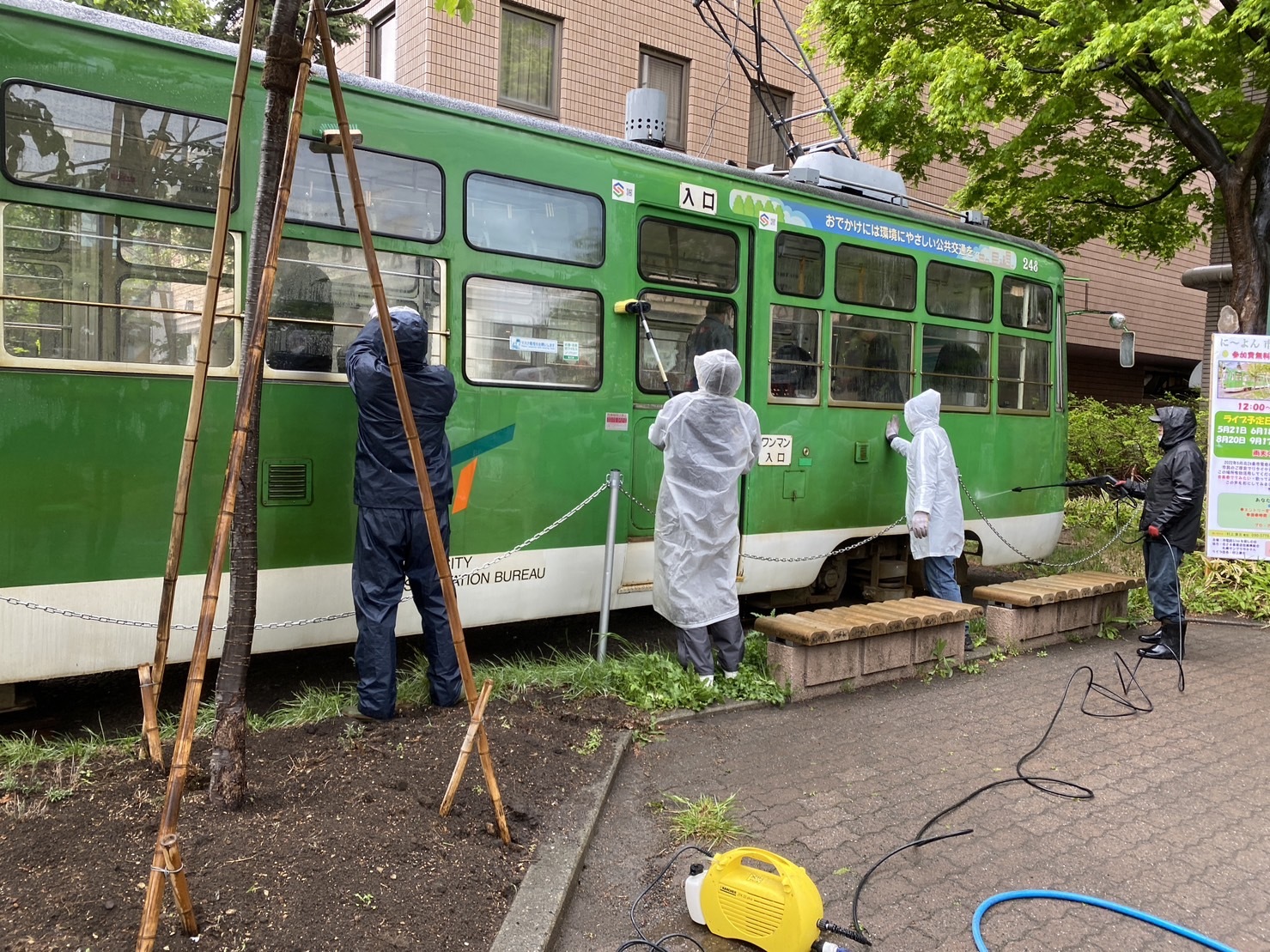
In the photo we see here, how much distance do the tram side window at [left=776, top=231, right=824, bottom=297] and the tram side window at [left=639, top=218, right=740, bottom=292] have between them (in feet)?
1.25

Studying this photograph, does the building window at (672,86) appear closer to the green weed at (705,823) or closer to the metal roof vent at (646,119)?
the metal roof vent at (646,119)

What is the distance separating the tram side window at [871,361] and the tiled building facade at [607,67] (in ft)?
15.9

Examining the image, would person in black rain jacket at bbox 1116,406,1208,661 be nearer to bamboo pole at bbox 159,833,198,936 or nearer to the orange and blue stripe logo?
the orange and blue stripe logo

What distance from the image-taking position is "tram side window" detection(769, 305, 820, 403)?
21.8ft

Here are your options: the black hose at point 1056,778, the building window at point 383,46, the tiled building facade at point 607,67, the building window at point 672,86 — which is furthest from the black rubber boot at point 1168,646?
the building window at point 383,46

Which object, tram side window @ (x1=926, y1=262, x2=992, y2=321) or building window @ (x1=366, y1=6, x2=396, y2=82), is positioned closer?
tram side window @ (x1=926, y1=262, x2=992, y2=321)

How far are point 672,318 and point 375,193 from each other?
2108 mm

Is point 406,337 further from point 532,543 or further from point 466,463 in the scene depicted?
point 532,543

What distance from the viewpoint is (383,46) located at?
1248cm

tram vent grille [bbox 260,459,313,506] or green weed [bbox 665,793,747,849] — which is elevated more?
tram vent grille [bbox 260,459,313,506]

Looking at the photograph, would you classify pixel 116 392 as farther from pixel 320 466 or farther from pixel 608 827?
pixel 608 827

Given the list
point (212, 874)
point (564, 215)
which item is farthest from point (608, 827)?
point (564, 215)

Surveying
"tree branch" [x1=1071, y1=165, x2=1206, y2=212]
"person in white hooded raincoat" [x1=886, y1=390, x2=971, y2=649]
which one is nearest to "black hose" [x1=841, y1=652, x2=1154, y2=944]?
"person in white hooded raincoat" [x1=886, y1=390, x2=971, y2=649]

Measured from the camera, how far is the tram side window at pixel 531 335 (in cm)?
529
